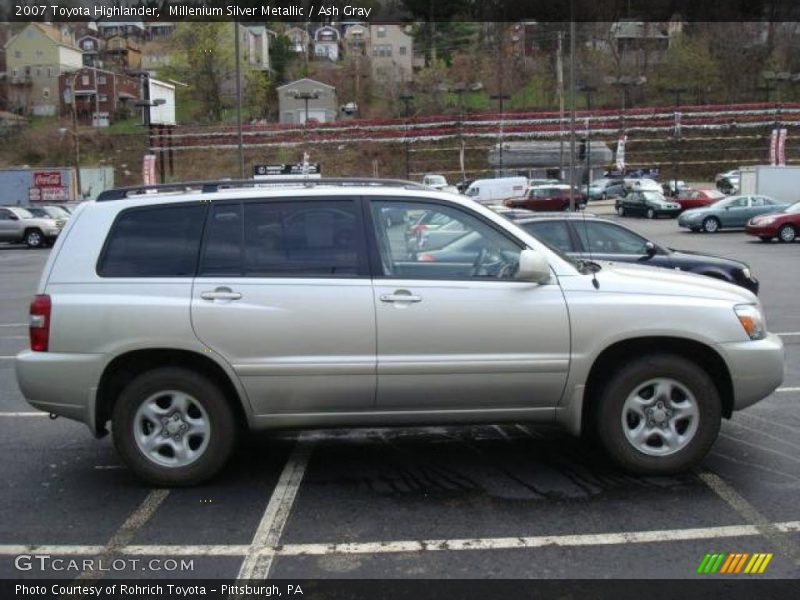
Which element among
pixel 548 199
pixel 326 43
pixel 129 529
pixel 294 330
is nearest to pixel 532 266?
pixel 294 330

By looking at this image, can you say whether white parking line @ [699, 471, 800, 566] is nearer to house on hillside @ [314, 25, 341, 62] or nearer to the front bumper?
the front bumper

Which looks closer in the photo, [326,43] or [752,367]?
[752,367]

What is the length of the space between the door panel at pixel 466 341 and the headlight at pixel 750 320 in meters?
1.10

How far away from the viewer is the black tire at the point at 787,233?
26.0 meters

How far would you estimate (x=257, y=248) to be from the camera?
497 centimetres

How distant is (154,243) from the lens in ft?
16.4

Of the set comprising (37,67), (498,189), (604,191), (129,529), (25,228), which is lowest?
(129,529)

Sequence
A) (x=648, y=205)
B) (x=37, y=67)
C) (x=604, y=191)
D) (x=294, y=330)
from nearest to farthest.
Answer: (x=294, y=330)
(x=648, y=205)
(x=604, y=191)
(x=37, y=67)

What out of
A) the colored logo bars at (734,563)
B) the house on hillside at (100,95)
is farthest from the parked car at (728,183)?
the house on hillside at (100,95)

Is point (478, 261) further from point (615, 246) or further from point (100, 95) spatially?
point (100, 95)

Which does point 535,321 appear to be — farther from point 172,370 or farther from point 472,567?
point 172,370

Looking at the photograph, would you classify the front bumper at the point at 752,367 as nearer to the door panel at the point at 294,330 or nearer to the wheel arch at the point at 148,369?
the door panel at the point at 294,330

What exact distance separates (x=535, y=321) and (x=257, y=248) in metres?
1.70

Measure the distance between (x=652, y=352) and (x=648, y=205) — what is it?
3863 cm
